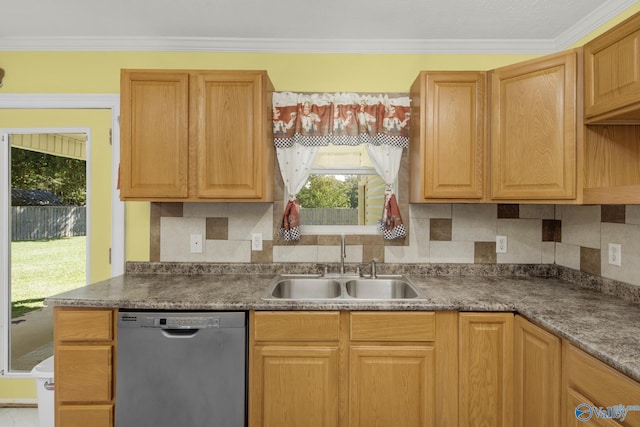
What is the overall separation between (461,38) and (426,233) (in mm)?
1336

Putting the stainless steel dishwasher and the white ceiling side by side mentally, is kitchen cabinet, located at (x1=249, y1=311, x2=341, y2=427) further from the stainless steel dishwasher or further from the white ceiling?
the white ceiling

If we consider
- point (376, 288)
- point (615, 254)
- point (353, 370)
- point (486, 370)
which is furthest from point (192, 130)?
point (615, 254)

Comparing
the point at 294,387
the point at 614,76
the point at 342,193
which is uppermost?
the point at 614,76

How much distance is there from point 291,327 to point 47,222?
77.5 inches

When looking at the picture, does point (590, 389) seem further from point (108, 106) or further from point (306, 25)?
point (108, 106)

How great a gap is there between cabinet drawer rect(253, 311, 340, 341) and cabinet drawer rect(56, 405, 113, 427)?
0.83m

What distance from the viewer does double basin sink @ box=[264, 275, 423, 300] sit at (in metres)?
2.24

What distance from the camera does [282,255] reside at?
2432mm

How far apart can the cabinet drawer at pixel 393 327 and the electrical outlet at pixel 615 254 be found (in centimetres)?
109

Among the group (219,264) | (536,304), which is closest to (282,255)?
(219,264)

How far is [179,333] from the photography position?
1729mm

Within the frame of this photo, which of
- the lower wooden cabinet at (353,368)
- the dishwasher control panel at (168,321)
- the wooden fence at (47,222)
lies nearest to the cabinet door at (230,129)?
the dishwasher control panel at (168,321)

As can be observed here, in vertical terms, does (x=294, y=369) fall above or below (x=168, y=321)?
below

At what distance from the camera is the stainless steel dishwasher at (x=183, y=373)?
1702 millimetres
